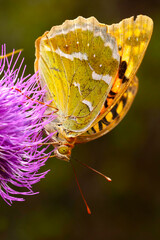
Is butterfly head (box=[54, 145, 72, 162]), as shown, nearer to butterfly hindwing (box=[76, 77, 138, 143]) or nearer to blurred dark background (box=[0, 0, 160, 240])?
butterfly hindwing (box=[76, 77, 138, 143])

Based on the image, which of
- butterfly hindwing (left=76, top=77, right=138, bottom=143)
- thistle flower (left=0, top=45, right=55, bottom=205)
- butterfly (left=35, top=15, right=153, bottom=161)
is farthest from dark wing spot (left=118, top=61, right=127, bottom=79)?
thistle flower (left=0, top=45, right=55, bottom=205)

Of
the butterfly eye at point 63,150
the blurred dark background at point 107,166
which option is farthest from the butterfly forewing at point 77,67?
the blurred dark background at point 107,166

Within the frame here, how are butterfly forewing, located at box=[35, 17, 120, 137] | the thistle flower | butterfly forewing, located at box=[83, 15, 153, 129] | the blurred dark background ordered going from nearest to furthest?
the thistle flower
butterfly forewing, located at box=[83, 15, 153, 129]
butterfly forewing, located at box=[35, 17, 120, 137]
the blurred dark background

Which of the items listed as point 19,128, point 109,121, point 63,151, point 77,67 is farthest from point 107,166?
point 19,128

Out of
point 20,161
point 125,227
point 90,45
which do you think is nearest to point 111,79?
point 90,45

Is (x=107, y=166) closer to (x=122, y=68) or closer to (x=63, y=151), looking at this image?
(x=63, y=151)

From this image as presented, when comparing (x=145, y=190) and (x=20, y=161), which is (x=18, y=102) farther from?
(x=145, y=190)
